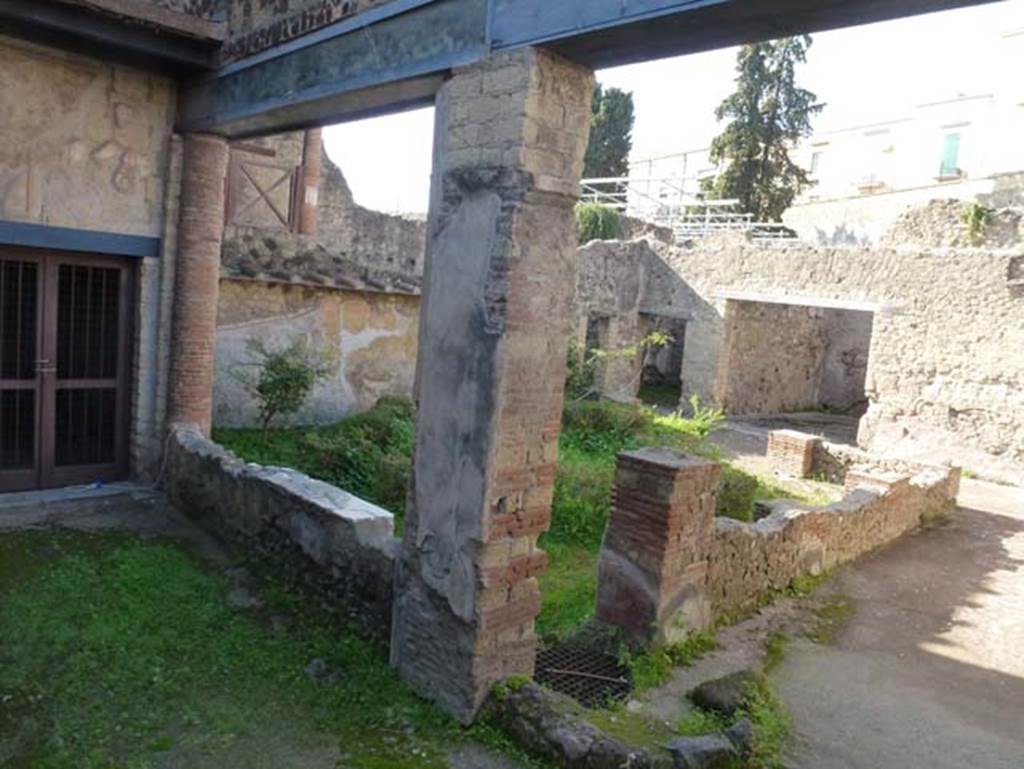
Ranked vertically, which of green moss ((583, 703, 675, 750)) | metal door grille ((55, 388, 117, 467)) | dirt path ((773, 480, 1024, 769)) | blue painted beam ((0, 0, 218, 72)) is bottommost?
dirt path ((773, 480, 1024, 769))

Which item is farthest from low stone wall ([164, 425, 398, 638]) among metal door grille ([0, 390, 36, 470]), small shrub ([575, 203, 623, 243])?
small shrub ([575, 203, 623, 243])

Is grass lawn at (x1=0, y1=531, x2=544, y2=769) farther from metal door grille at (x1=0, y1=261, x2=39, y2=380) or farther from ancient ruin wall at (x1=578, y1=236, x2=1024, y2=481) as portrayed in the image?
ancient ruin wall at (x1=578, y1=236, x2=1024, y2=481)

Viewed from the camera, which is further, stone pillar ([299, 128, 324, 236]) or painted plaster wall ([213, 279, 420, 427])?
stone pillar ([299, 128, 324, 236])

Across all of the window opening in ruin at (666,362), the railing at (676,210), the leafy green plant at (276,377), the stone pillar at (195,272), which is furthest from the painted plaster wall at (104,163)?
the railing at (676,210)

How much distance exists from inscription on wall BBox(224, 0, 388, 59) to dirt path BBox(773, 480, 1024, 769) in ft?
15.7

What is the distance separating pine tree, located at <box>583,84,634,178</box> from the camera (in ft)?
99.6

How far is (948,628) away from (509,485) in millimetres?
4511

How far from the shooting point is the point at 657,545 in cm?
502

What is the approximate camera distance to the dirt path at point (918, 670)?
14.3 ft

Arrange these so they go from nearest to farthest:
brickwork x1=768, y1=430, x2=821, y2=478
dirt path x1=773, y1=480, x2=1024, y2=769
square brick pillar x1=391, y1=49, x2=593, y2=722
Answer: square brick pillar x1=391, y1=49, x2=593, y2=722 → dirt path x1=773, y1=480, x2=1024, y2=769 → brickwork x1=768, y1=430, x2=821, y2=478

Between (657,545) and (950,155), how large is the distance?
28.0m

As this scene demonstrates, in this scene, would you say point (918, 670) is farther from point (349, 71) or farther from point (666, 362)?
point (666, 362)

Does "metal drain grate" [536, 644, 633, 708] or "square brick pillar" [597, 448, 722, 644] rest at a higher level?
"square brick pillar" [597, 448, 722, 644]

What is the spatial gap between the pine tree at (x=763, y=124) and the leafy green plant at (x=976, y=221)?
10.4 meters
